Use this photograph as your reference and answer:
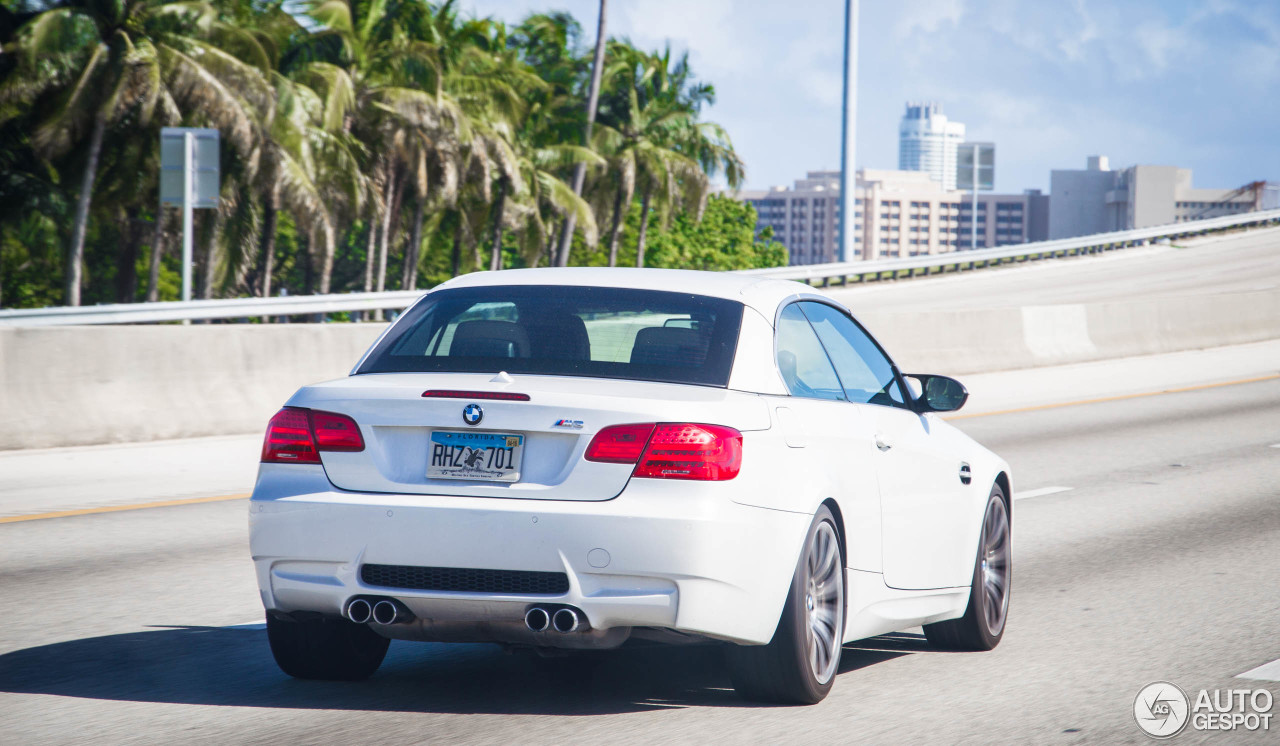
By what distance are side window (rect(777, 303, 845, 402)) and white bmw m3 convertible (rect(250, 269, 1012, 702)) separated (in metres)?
0.01

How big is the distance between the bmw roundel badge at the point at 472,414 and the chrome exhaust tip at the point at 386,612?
2.08 ft

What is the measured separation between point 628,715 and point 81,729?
1.78 m

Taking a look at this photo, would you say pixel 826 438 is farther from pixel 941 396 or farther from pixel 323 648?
pixel 323 648

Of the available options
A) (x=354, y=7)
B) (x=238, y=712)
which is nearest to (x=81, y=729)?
(x=238, y=712)

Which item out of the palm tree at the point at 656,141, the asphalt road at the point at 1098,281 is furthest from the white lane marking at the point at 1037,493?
the palm tree at the point at 656,141

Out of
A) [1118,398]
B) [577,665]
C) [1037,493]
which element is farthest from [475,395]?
[1118,398]

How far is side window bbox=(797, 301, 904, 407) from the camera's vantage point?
6.25 meters

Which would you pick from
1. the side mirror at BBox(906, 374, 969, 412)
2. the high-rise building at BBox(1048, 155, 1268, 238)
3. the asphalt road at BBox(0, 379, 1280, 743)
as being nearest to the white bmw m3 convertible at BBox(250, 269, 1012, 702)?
the asphalt road at BBox(0, 379, 1280, 743)

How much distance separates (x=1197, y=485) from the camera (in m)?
13.2

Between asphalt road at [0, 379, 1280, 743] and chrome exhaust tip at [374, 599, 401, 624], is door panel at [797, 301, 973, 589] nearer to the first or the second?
asphalt road at [0, 379, 1280, 743]

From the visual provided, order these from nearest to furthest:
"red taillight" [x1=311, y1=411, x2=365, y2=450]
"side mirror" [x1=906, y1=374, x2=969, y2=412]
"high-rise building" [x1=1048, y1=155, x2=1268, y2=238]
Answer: "red taillight" [x1=311, y1=411, x2=365, y2=450]
"side mirror" [x1=906, y1=374, x2=969, y2=412]
"high-rise building" [x1=1048, y1=155, x2=1268, y2=238]

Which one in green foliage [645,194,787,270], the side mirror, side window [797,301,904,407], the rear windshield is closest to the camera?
the rear windshield

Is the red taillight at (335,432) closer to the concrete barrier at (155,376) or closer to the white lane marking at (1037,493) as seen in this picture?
the white lane marking at (1037,493)

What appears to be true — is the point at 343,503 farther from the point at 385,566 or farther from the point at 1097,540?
the point at 1097,540
